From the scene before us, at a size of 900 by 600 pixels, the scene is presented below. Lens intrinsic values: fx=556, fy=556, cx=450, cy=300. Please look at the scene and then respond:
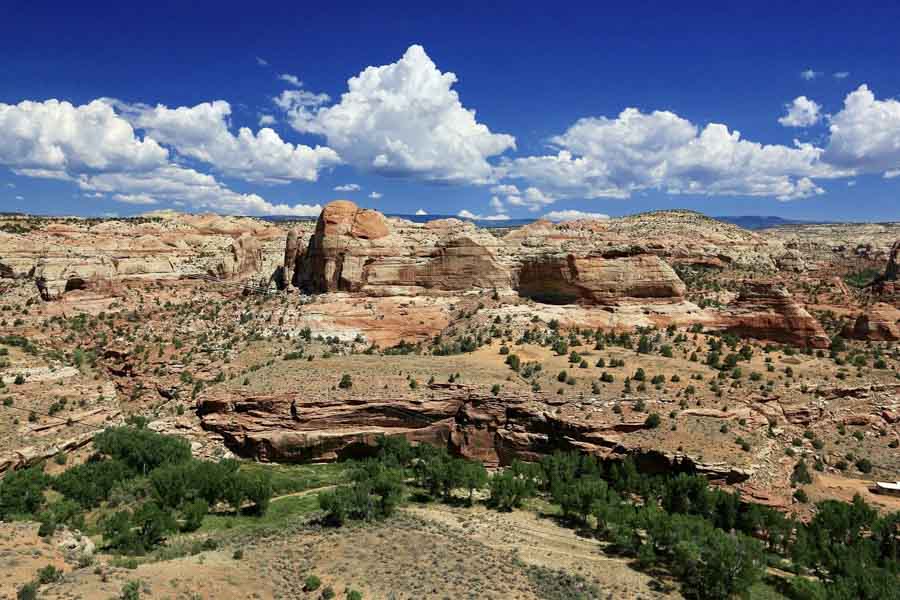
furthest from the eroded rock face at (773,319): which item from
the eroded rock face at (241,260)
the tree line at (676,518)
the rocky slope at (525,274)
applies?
the eroded rock face at (241,260)

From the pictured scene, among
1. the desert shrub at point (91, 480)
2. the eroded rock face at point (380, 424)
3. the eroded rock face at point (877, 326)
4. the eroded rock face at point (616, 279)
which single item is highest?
the eroded rock face at point (616, 279)

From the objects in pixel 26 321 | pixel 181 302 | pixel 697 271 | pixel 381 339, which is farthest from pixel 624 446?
pixel 697 271

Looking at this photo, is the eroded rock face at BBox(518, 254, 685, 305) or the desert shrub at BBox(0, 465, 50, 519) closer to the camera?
the desert shrub at BBox(0, 465, 50, 519)

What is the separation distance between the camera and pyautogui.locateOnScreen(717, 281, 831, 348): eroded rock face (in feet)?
126

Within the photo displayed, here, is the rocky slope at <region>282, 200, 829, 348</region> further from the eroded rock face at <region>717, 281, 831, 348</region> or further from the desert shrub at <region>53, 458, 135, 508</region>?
the desert shrub at <region>53, 458, 135, 508</region>

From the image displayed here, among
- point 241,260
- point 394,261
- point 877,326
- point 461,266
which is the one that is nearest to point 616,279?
point 461,266

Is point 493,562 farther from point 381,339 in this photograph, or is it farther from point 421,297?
point 421,297

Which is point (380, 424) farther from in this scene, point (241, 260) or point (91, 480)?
point (241, 260)

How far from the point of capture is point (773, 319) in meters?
39.3

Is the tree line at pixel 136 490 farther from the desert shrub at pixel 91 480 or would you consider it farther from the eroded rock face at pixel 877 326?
the eroded rock face at pixel 877 326

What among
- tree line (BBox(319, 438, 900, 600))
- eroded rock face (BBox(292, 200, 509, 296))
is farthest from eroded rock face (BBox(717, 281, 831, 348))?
tree line (BBox(319, 438, 900, 600))

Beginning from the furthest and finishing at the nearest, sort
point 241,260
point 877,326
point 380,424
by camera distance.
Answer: point 241,260
point 877,326
point 380,424

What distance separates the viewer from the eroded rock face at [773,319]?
38.3 meters

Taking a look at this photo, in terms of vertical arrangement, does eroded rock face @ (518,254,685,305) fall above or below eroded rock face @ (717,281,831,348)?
above
